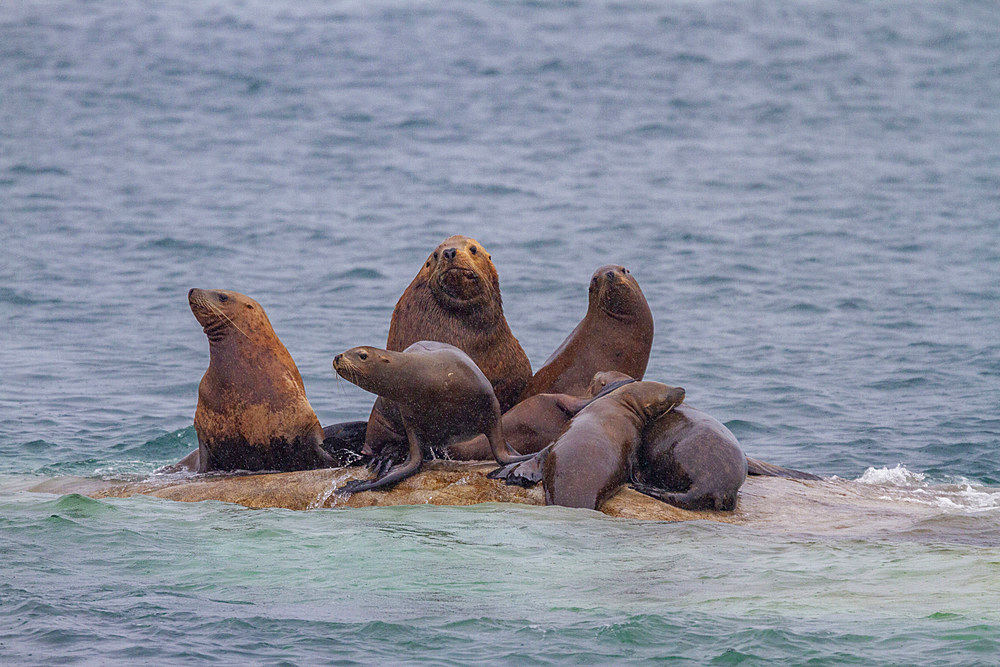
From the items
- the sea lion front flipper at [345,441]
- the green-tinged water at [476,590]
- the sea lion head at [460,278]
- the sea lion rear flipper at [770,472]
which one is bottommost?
the sea lion rear flipper at [770,472]

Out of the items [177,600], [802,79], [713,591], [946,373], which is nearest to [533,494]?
[713,591]

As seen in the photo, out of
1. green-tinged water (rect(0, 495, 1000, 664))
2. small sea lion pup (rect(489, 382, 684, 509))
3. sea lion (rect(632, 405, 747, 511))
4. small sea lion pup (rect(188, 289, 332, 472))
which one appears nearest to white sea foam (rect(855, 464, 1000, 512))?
sea lion (rect(632, 405, 747, 511))

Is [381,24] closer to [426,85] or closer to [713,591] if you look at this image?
[426,85]

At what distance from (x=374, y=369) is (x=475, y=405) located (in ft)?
2.19

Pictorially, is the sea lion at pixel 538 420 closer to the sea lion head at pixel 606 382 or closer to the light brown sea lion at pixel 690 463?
the sea lion head at pixel 606 382

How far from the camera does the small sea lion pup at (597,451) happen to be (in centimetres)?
806

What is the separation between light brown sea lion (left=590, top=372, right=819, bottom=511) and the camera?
8219 mm

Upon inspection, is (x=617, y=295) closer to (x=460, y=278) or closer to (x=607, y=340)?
(x=607, y=340)

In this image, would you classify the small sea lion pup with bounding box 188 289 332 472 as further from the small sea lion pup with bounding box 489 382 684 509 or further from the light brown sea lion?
the light brown sea lion

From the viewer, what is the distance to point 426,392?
28.0 ft

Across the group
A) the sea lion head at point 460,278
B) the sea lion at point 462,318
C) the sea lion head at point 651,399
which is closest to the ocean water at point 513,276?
the sea lion head at point 651,399

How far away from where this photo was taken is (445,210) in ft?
81.0

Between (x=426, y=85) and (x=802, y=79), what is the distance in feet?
30.6

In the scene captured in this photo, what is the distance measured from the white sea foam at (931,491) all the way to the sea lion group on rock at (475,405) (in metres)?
0.93
